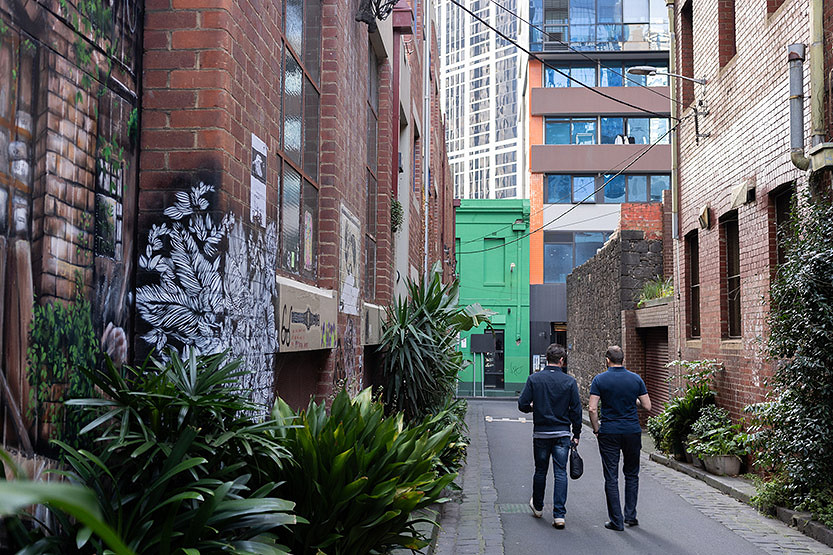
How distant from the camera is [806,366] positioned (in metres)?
8.44

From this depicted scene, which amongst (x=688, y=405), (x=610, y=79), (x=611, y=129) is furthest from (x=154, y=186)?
(x=610, y=79)

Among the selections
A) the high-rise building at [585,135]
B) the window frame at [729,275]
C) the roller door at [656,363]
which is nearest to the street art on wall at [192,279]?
the window frame at [729,275]

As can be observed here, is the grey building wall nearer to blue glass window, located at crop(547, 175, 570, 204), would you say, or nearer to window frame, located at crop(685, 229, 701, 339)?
window frame, located at crop(685, 229, 701, 339)

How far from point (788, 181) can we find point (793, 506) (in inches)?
152

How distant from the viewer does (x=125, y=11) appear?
165 inches

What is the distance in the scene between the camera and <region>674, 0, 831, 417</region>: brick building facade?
1033 cm

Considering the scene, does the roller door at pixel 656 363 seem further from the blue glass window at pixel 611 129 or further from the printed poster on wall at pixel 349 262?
the blue glass window at pixel 611 129

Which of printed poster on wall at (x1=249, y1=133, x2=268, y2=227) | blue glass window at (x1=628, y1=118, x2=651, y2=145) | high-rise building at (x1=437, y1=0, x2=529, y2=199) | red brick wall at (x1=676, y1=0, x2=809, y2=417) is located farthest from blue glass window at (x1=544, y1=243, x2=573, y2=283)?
high-rise building at (x1=437, y1=0, x2=529, y2=199)

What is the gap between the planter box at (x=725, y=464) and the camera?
447 inches

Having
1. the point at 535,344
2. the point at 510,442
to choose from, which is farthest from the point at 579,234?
the point at 510,442

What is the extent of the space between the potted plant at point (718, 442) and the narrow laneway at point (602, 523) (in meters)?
0.37

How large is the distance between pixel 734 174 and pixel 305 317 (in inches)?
318

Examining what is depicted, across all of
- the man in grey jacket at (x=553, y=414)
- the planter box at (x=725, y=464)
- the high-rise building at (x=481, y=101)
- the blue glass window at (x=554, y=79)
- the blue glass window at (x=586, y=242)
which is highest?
the high-rise building at (x=481, y=101)

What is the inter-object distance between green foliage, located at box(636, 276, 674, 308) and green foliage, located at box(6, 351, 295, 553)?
15508 millimetres
